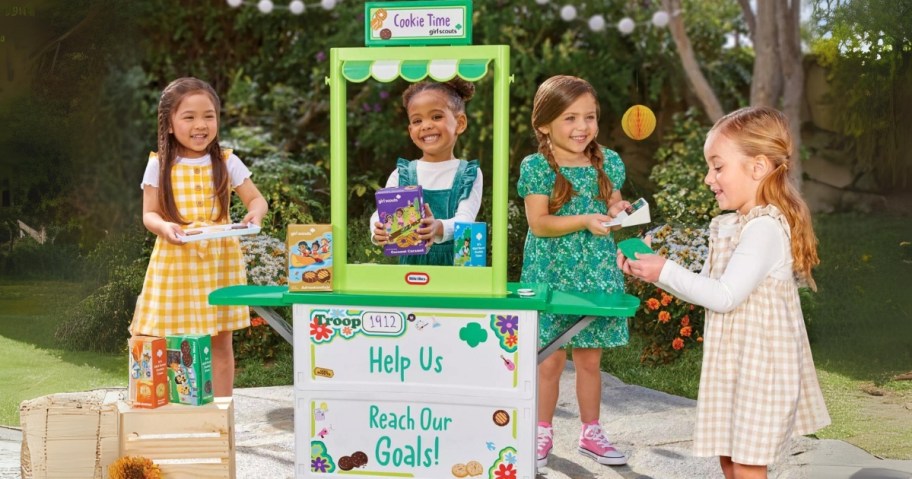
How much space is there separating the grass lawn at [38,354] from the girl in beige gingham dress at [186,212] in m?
1.72

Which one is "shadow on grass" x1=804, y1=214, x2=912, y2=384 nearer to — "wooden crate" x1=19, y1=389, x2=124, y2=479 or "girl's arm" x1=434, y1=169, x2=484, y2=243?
"girl's arm" x1=434, y1=169, x2=484, y2=243

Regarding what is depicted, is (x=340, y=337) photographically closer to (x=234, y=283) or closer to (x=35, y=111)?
(x=234, y=283)

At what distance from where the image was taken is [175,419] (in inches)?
121

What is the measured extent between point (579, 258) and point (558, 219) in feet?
0.61

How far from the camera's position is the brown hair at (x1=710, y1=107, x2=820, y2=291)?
2.63 meters

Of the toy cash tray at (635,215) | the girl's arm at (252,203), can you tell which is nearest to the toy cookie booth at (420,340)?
the toy cash tray at (635,215)

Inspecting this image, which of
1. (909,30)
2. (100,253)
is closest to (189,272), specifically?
(100,253)

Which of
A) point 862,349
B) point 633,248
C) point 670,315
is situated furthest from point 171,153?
point 862,349

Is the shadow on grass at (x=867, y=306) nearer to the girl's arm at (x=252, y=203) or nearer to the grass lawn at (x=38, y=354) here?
the girl's arm at (x=252, y=203)

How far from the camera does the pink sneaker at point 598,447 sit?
142 inches

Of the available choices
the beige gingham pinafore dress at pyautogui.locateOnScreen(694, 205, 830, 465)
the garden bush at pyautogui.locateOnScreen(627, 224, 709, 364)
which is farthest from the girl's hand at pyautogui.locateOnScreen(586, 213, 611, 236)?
the garden bush at pyautogui.locateOnScreen(627, 224, 709, 364)

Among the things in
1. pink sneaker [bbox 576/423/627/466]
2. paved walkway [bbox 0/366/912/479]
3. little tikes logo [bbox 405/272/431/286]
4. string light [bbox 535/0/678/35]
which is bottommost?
paved walkway [bbox 0/366/912/479]

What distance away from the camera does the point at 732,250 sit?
2.68 m

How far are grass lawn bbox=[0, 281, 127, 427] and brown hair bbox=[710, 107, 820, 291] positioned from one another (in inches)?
150
